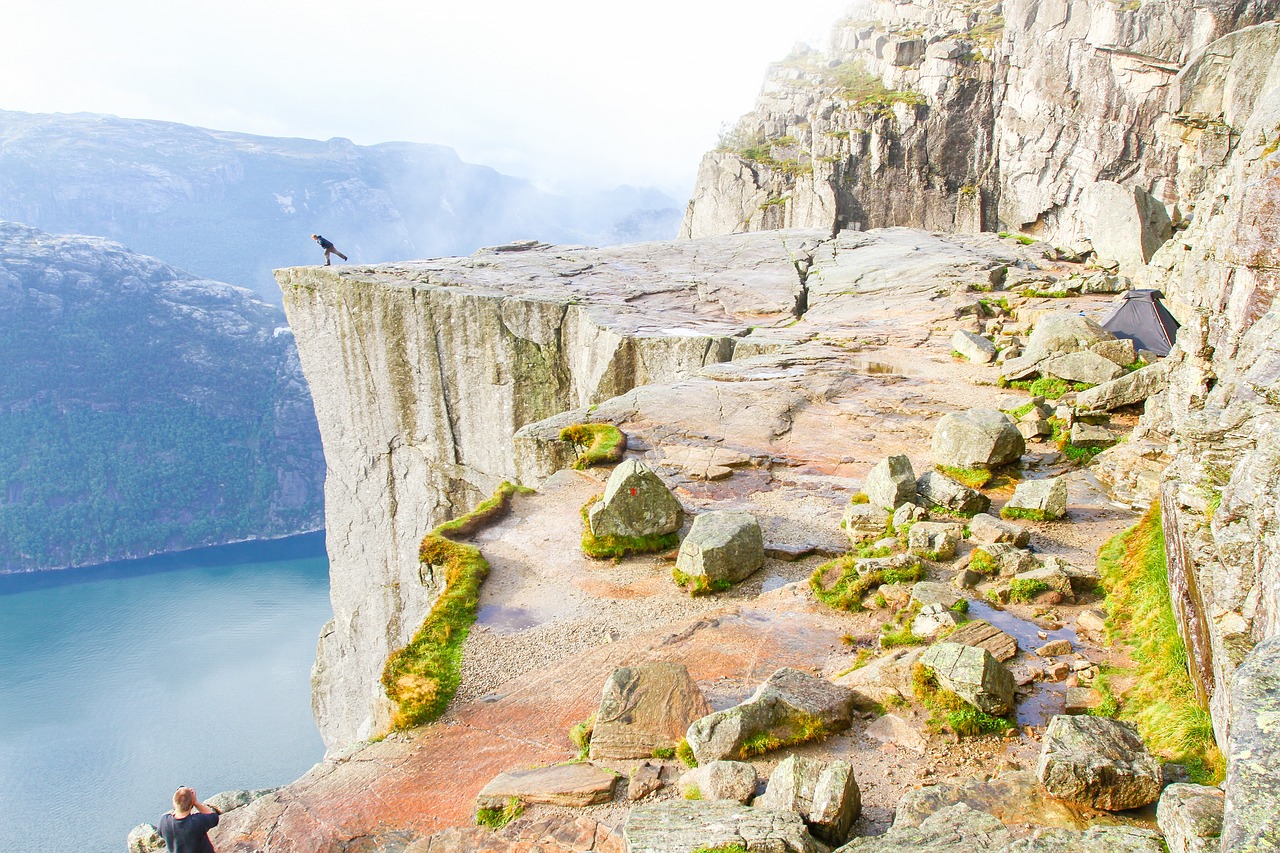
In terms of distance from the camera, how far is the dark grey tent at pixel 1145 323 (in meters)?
14.3

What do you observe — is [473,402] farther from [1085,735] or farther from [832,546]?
[1085,735]

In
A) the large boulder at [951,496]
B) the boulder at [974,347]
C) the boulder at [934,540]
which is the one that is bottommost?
the boulder at [934,540]

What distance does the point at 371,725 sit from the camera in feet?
31.1

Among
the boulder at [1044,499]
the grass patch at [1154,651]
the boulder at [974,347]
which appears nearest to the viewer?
the grass patch at [1154,651]

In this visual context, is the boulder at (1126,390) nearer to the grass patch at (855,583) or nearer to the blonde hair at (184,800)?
the grass patch at (855,583)

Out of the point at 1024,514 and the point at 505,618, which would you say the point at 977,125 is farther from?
the point at 505,618

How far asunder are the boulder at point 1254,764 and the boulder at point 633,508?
685cm

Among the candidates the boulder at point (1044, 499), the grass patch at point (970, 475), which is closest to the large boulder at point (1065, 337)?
the grass patch at point (970, 475)

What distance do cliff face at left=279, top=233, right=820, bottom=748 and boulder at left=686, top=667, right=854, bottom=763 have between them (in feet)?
42.6

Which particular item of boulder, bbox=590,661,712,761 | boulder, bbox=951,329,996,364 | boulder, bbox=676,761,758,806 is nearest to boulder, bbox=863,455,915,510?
boulder, bbox=590,661,712,761

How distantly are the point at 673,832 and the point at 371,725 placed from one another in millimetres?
6065

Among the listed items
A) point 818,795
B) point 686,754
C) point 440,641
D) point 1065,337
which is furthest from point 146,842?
point 1065,337

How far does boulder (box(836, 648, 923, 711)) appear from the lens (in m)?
6.10

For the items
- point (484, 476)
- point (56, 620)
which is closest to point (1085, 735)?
point (484, 476)
